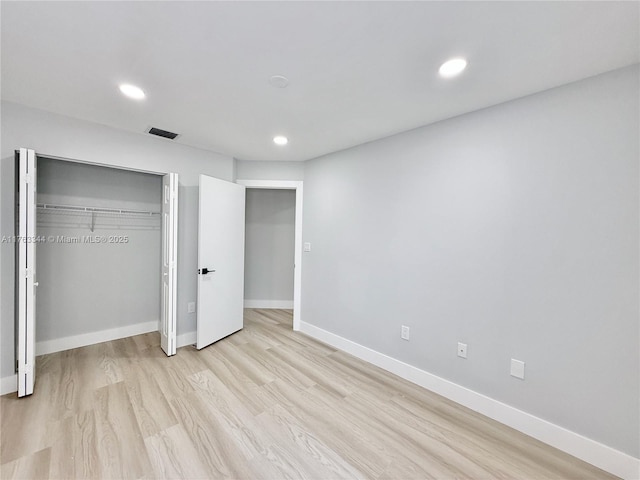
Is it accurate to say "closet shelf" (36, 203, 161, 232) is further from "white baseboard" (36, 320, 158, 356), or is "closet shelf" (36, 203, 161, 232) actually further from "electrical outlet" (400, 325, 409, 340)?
"electrical outlet" (400, 325, 409, 340)

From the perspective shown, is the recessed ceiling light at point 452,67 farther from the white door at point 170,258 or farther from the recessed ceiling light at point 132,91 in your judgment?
→ the white door at point 170,258

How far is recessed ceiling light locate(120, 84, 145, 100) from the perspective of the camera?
1991mm

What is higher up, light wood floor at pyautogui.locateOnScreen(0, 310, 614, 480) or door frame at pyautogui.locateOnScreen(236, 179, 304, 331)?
door frame at pyautogui.locateOnScreen(236, 179, 304, 331)

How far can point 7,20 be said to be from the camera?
136 centimetres

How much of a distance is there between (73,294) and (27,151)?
5.79 ft

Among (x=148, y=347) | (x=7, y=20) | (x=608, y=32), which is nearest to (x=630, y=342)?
(x=608, y=32)

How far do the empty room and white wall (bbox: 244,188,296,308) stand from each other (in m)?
1.61

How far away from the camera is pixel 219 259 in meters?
3.46

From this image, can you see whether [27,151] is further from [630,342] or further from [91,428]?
[630,342]

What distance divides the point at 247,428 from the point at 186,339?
6.01ft

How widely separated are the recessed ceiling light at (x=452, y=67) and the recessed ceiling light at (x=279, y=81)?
1011 millimetres

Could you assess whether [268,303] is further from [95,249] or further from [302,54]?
[302,54]

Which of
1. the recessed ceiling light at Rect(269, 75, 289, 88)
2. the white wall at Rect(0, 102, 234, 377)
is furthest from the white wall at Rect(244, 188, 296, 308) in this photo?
the recessed ceiling light at Rect(269, 75, 289, 88)

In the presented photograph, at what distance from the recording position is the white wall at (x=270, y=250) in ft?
16.8
